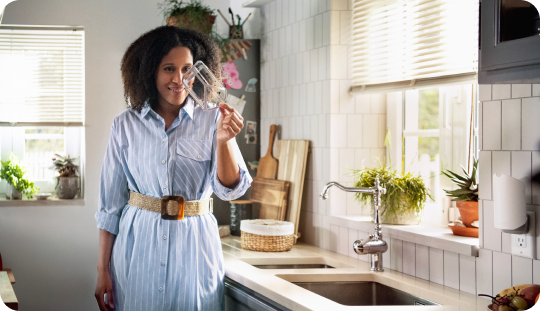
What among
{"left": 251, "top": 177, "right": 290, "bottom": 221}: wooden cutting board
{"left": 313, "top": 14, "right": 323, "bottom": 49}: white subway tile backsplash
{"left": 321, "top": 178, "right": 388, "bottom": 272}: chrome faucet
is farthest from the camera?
{"left": 251, "top": 177, "right": 290, "bottom": 221}: wooden cutting board

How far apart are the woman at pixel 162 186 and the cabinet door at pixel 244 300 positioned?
0.36ft

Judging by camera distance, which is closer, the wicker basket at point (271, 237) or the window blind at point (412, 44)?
the window blind at point (412, 44)

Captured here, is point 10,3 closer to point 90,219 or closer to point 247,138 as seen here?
point 90,219

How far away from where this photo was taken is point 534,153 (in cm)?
160

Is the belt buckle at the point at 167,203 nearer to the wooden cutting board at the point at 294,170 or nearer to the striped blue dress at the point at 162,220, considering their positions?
the striped blue dress at the point at 162,220

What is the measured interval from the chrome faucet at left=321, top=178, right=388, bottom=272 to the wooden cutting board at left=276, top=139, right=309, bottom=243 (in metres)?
0.61

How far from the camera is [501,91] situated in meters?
1.73

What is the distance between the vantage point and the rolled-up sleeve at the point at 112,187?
2053 mm

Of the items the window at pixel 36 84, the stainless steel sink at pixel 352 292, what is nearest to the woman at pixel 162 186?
the stainless steel sink at pixel 352 292

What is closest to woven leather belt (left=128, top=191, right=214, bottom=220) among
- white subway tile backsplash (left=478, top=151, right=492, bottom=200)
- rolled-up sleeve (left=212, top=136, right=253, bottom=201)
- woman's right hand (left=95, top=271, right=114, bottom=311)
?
rolled-up sleeve (left=212, top=136, right=253, bottom=201)

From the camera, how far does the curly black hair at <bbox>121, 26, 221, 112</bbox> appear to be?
2.00 m

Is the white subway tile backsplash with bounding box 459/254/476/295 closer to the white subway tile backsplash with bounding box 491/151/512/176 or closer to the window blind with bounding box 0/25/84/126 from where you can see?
the white subway tile backsplash with bounding box 491/151/512/176

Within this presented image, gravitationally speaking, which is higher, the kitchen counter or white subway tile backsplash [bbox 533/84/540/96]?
white subway tile backsplash [bbox 533/84/540/96]

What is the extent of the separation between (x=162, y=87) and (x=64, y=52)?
1638 millimetres
